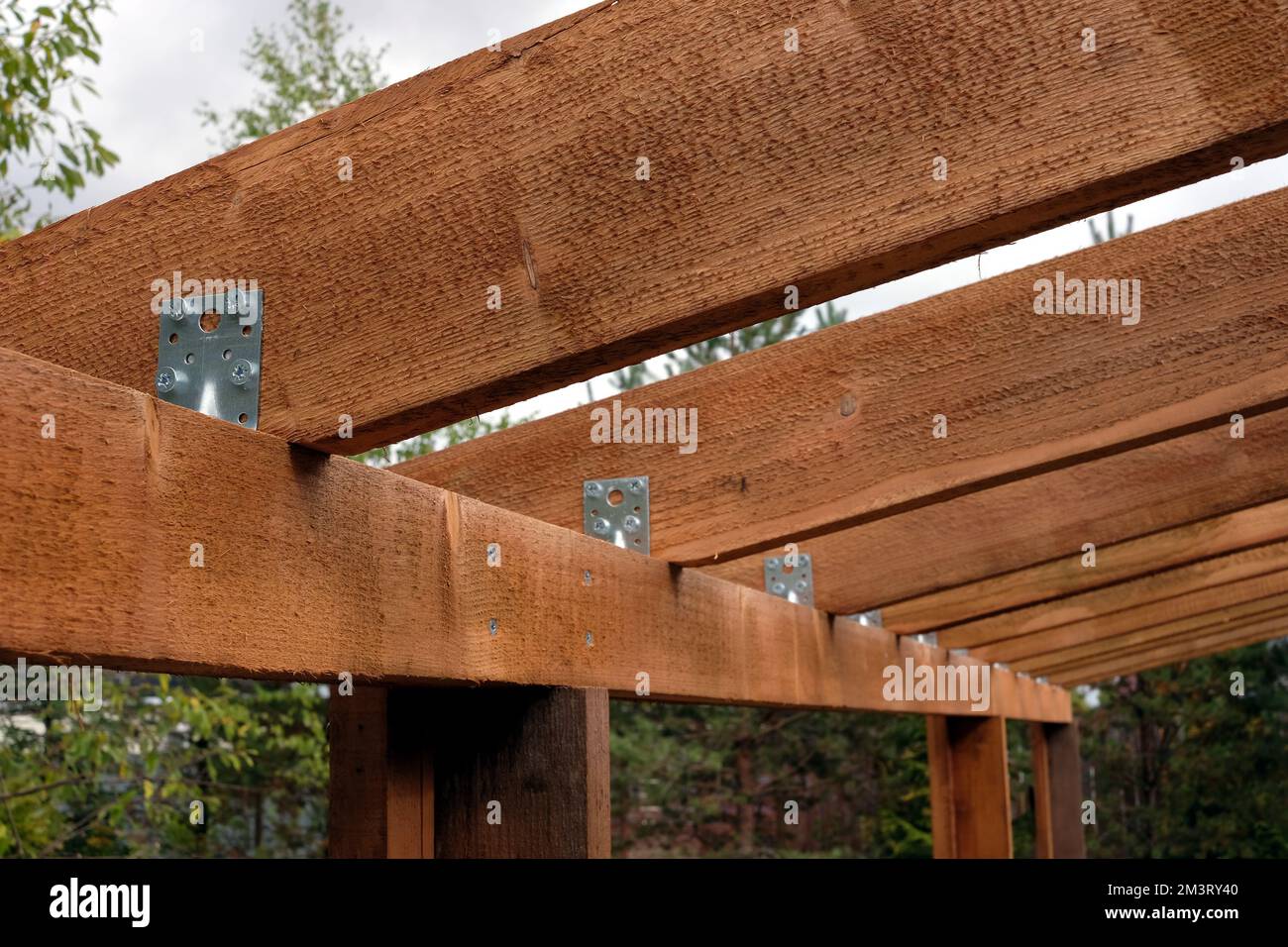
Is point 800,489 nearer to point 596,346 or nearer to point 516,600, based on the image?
point 516,600

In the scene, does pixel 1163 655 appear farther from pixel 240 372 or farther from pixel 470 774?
pixel 240 372

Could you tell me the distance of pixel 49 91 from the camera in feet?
14.5

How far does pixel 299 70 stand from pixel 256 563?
12924mm

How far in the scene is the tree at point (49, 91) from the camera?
437 centimetres

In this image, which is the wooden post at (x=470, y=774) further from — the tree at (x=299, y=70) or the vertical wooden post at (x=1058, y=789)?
the tree at (x=299, y=70)

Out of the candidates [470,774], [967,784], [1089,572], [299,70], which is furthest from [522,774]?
[299,70]

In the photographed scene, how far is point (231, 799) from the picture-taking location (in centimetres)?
1495

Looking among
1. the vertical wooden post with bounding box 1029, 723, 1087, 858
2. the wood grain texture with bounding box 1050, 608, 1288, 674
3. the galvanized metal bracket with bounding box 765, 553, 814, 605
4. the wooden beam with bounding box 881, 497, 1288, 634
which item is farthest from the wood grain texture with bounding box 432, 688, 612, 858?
the vertical wooden post with bounding box 1029, 723, 1087, 858

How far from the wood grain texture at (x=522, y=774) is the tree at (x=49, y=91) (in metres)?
3.01

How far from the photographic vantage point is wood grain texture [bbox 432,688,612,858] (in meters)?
2.14
